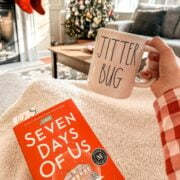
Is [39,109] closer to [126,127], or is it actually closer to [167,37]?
[126,127]

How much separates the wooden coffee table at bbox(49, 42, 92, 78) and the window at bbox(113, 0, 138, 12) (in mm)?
2265

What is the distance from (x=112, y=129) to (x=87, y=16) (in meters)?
3.48

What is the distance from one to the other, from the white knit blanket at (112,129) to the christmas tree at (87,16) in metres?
3.26

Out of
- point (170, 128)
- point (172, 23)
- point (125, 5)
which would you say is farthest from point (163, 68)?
point (125, 5)

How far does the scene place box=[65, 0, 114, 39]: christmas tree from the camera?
12.4 ft

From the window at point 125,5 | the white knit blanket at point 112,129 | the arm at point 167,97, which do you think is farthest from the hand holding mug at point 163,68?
the window at point 125,5

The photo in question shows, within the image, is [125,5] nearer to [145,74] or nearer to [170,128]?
[145,74]

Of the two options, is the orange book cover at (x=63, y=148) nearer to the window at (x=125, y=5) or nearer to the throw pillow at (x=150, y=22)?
the throw pillow at (x=150, y=22)

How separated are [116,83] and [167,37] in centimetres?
289

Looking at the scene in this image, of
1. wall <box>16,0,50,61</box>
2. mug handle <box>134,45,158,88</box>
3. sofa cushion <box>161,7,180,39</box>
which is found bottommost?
wall <box>16,0,50,61</box>

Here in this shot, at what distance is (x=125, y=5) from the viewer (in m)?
4.29

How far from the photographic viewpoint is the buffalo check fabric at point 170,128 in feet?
1.31

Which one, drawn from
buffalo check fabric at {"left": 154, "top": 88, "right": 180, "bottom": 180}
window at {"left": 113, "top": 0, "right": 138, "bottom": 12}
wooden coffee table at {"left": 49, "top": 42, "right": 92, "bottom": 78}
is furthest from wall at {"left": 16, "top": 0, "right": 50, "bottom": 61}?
buffalo check fabric at {"left": 154, "top": 88, "right": 180, "bottom": 180}

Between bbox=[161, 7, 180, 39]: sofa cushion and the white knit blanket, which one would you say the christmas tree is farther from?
the white knit blanket
